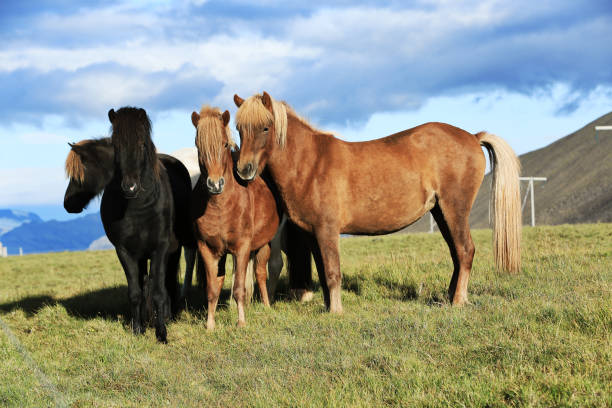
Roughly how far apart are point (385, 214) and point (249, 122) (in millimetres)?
2093

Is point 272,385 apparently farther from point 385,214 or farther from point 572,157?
point 572,157

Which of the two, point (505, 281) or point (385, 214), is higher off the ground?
point (385, 214)

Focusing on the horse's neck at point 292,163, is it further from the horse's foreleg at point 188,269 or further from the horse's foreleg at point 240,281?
the horse's foreleg at point 188,269

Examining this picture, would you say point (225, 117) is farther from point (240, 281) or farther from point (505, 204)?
point (505, 204)

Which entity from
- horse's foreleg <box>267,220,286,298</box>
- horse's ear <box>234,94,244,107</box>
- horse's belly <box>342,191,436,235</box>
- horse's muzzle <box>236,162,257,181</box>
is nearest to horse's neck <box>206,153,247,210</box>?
horse's muzzle <box>236,162,257,181</box>

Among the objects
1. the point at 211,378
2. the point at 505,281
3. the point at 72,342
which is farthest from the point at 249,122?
the point at 505,281

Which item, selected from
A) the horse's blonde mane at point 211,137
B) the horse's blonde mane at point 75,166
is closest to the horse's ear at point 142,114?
the horse's blonde mane at point 211,137

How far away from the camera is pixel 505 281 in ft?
25.2

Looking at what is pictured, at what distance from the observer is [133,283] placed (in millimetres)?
6656

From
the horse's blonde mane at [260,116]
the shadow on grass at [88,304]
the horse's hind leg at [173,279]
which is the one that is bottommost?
the shadow on grass at [88,304]

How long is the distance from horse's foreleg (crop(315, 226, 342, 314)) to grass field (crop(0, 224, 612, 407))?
272 millimetres

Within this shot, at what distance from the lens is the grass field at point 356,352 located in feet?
12.5

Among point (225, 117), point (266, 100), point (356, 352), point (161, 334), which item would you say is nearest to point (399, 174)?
point (266, 100)

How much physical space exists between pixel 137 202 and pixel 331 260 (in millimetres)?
2436
